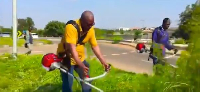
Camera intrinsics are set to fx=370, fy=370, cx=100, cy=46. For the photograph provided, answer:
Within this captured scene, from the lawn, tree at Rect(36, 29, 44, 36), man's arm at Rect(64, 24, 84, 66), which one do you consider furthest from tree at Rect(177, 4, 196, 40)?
tree at Rect(36, 29, 44, 36)

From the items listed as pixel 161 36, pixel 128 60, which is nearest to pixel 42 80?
pixel 161 36

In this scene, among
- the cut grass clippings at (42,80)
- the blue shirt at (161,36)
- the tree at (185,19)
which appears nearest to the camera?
the tree at (185,19)

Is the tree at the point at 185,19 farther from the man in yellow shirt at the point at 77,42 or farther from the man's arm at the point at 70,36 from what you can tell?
the man's arm at the point at 70,36

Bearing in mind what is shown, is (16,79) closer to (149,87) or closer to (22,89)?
(22,89)

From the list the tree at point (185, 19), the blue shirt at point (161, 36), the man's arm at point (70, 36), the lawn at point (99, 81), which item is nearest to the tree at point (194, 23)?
the tree at point (185, 19)

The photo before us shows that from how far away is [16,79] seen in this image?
8.38 m

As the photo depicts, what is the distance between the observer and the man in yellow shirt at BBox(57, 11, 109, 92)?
462 cm

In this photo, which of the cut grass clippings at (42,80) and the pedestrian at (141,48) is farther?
the cut grass clippings at (42,80)

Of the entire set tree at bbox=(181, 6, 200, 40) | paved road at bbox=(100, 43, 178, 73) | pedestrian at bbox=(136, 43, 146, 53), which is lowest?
paved road at bbox=(100, 43, 178, 73)

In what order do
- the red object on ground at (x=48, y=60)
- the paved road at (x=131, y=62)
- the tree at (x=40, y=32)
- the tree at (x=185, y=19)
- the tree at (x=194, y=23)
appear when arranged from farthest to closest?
the tree at (x=40, y=32) → the paved road at (x=131, y=62) → the red object on ground at (x=48, y=60) → the tree at (x=185, y=19) → the tree at (x=194, y=23)

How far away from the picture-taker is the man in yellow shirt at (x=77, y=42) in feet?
15.2

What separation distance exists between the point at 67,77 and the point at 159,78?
8.23 ft

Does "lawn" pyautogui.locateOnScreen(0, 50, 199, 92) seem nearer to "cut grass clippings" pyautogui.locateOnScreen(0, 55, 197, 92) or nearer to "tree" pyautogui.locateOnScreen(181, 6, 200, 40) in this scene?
"cut grass clippings" pyautogui.locateOnScreen(0, 55, 197, 92)

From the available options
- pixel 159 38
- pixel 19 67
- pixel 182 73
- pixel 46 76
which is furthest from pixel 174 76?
pixel 19 67
